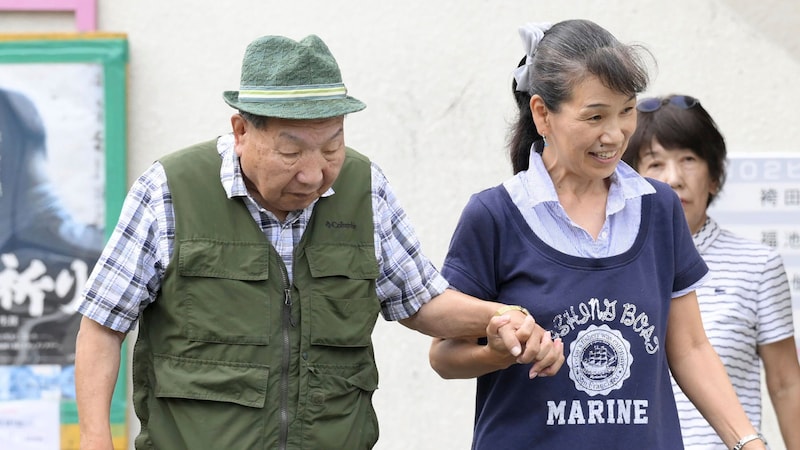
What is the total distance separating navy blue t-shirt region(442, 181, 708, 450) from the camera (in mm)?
2588

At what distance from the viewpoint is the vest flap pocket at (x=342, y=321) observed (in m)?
2.56

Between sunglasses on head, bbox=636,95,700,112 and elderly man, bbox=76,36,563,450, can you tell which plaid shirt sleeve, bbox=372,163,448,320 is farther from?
sunglasses on head, bbox=636,95,700,112

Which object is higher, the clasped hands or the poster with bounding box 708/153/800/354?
the poster with bounding box 708/153/800/354

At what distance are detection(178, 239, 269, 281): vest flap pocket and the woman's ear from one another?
0.67 metres

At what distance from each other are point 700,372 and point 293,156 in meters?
1.06

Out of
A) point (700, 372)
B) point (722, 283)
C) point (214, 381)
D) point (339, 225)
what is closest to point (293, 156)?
point (339, 225)

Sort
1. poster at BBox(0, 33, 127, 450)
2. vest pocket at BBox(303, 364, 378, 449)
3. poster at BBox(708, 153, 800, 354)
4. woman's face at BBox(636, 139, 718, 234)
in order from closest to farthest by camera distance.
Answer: vest pocket at BBox(303, 364, 378, 449), woman's face at BBox(636, 139, 718, 234), poster at BBox(708, 153, 800, 354), poster at BBox(0, 33, 127, 450)

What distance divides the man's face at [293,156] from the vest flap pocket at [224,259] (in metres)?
0.12

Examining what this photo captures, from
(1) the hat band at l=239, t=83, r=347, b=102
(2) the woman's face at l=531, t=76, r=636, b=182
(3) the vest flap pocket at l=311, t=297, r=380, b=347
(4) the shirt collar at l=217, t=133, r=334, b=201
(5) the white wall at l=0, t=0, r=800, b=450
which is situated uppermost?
(5) the white wall at l=0, t=0, r=800, b=450

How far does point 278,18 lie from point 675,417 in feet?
8.26

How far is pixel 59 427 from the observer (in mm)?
4594

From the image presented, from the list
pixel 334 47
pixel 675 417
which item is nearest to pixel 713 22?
pixel 334 47

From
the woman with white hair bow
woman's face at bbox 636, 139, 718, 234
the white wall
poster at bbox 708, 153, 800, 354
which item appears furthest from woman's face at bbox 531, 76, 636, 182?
the white wall

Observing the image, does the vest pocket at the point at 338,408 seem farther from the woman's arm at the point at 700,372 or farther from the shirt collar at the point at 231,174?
the woman's arm at the point at 700,372
